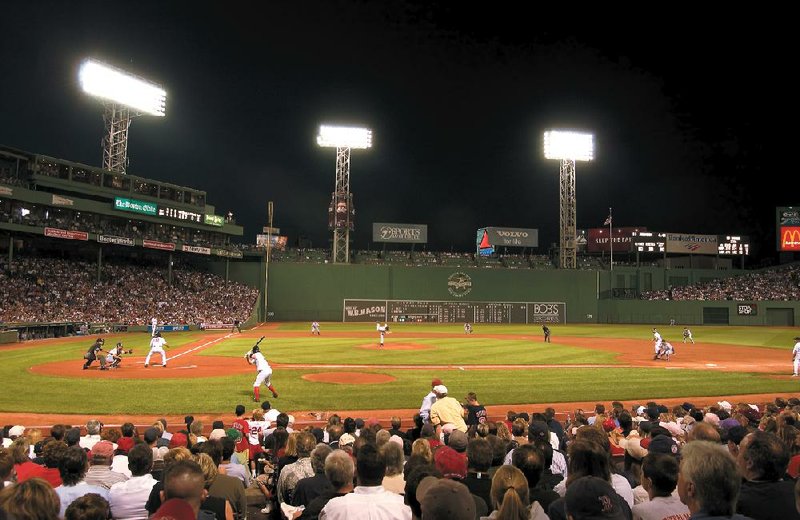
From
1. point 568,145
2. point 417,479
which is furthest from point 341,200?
point 417,479

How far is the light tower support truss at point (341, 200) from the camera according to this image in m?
64.8

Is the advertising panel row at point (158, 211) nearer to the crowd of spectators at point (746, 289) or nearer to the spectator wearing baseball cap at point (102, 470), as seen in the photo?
the spectator wearing baseball cap at point (102, 470)

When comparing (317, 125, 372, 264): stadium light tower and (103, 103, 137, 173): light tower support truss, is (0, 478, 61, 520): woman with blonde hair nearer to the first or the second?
(317, 125, 372, 264): stadium light tower

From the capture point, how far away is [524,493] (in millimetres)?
3922

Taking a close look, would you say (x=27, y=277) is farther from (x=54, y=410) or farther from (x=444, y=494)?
(x=444, y=494)

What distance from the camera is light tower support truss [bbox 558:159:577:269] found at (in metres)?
66.8

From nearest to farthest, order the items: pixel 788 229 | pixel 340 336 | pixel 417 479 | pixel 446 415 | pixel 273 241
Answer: pixel 417 479 → pixel 446 415 → pixel 340 336 → pixel 788 229 → pixel 273 241

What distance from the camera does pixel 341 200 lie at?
212 ft

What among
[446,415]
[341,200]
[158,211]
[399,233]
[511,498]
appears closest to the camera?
[511,498]

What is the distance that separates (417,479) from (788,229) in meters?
82.7

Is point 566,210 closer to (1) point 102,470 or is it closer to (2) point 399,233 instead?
(2) point 399,233

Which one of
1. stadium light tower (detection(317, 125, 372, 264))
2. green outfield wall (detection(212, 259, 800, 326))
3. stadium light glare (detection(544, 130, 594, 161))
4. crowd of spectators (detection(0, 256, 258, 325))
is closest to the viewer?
crowd of spectators (detection(0, 256, 258, 325))

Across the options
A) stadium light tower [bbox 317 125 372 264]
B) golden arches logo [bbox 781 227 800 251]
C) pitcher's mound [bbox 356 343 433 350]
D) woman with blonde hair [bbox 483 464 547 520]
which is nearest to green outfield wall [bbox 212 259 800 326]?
stadium light tower [bbox 317 125 372 264]

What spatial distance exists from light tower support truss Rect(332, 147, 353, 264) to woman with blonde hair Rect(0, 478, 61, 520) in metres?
61.5
